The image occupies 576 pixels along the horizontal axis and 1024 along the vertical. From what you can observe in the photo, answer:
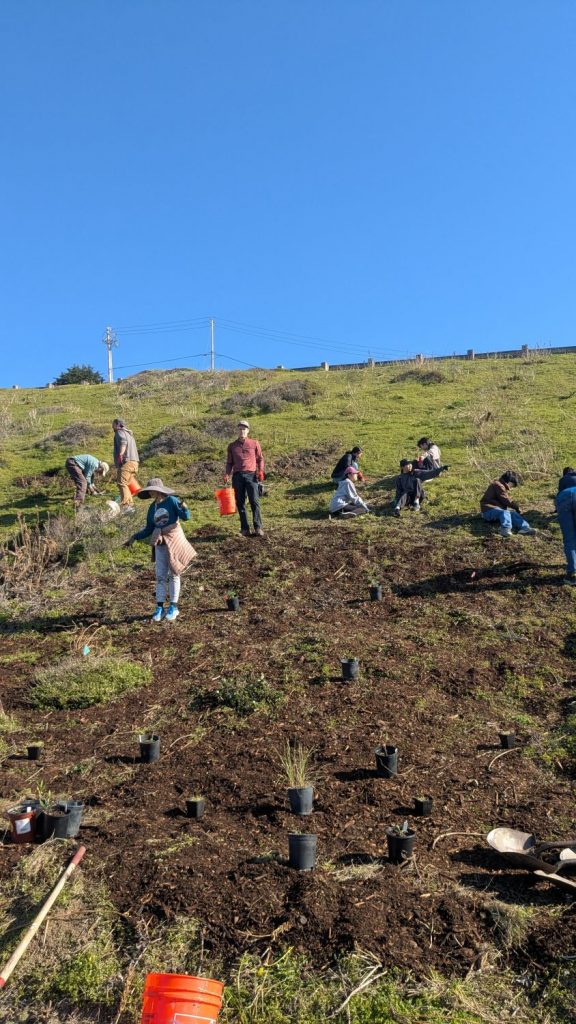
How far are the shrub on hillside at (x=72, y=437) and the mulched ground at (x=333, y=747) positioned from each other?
11070 mm

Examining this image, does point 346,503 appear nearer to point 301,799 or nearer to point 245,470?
point 245,470

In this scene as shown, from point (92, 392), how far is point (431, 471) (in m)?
24.3

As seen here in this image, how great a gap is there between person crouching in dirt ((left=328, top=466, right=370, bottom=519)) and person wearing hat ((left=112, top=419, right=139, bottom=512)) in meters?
3.70

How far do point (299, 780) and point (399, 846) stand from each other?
85cm

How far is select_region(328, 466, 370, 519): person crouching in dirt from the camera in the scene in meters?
12.3

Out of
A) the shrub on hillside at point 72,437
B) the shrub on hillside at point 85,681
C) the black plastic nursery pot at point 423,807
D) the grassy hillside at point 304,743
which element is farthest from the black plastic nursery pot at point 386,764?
the shrub on hillside at point 72,437

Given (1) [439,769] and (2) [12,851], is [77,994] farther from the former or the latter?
(1) [439,769]

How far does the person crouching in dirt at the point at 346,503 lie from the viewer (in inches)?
484

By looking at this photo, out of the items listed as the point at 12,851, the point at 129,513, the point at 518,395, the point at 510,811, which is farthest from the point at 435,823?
the point at 518,395

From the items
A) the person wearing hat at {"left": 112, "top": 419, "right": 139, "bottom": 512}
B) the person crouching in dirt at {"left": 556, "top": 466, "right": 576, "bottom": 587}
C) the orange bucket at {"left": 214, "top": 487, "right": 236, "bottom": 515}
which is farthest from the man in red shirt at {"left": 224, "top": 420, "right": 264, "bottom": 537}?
the person crouching in dirt at {"left": 556, "top": 466, "right": 576, "bottom": 587}

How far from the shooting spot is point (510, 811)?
462cm

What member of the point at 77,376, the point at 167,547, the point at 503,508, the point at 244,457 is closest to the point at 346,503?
the point at 244,457

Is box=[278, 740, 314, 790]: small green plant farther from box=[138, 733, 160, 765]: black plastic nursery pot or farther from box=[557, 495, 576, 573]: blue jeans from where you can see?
box=[557, 495, 576, 573]: blue jeans

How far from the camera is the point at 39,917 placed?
348cm
